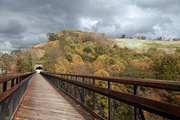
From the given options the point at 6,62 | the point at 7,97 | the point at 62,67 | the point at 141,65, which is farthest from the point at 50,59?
the point at 7,97

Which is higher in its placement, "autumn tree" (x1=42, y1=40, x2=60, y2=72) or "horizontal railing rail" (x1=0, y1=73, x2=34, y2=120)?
"autumn tree" (x1=42, y1=40, x2=60, y2=72)

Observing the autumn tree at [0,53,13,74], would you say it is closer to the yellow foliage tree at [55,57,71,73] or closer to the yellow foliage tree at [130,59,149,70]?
the yellow foliage tree at [55,57,71,73]

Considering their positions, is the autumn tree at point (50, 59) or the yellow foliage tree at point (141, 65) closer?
the autumn tree at point (50, 59)

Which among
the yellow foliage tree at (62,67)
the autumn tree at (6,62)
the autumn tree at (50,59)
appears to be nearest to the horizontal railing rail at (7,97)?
the yellow foliage tree at (62,67)

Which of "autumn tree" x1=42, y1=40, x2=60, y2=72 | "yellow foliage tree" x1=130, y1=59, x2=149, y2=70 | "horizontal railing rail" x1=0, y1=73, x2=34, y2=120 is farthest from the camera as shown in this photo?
"yellow foliage tree" x1=130, y1=59, x2=149, y2=70

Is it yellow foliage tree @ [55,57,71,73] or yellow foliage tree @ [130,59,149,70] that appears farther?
yellow foliage tree @ [130,59,149,70]

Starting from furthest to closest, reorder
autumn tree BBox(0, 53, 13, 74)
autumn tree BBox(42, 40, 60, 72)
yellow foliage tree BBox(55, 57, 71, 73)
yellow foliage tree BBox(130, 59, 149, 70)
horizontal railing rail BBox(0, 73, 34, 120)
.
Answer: yellow foliage tree BBox(130, 59, 149, 70), autumn tree BBox(42, 40, 60, 72), autumn tree BBox(0, 53, 13, 74), yellow foliage tree BBox(55, 57, 71, 73), horizontal railing rail BBox(0, 73, 34, 120)

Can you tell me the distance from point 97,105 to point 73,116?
803mm

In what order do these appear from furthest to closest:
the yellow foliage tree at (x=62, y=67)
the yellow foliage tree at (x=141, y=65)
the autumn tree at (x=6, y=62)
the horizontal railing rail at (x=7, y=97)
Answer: the yellow foliage tree at (x=141, y=65)
the autumn tree at (x=6, y=62)
the yellow foliage tree at (x=62, y=67)
the horizontal railing rail at (x=7, y=97)

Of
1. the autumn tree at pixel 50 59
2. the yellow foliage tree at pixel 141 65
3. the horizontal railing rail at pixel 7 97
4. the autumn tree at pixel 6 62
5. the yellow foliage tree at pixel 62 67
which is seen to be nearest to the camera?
the horizontal railing rail at pixel 7 97

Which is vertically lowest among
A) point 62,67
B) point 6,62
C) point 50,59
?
point 62,67

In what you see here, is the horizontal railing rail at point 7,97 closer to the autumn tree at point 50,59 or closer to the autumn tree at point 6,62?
the autumn tree at point 50,59

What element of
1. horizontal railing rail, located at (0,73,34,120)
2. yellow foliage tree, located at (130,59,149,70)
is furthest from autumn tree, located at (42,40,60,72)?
horizontal railing rail, located at (0,73,34,120)

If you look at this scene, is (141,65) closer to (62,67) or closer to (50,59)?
(62,67)
